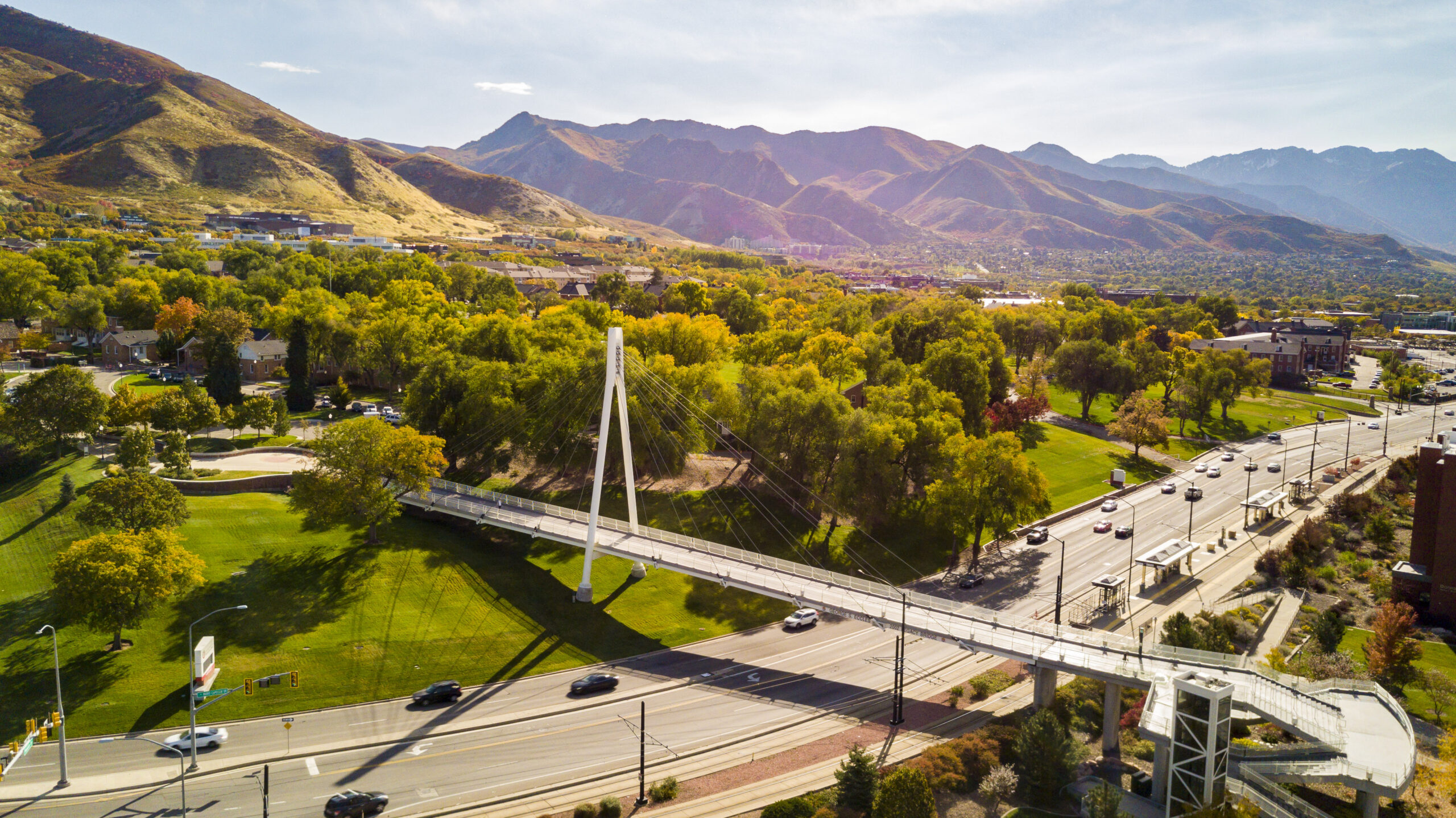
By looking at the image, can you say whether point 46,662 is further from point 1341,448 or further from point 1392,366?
point 1392,366

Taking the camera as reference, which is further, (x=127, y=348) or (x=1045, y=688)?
(x=127, y=348)

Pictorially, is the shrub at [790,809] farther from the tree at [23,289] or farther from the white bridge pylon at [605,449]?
the tree at [23,289]

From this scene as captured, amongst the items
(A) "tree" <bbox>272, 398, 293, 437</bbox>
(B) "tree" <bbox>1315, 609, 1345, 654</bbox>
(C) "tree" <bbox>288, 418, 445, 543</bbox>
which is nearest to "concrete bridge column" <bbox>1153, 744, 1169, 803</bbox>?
(B) "tree" <bbox>1315, 609, 1345, 654</bbox>

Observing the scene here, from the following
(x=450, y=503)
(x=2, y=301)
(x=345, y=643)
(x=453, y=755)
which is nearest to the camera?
(x=453, y=755)

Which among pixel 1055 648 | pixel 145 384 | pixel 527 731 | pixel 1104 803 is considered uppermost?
pixel 145 384

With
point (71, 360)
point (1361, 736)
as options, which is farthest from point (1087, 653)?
point (71, 360)

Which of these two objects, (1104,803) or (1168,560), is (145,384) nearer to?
(1104,803)

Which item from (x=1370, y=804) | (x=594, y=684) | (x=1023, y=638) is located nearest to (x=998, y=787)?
(x=1023, y=638)
